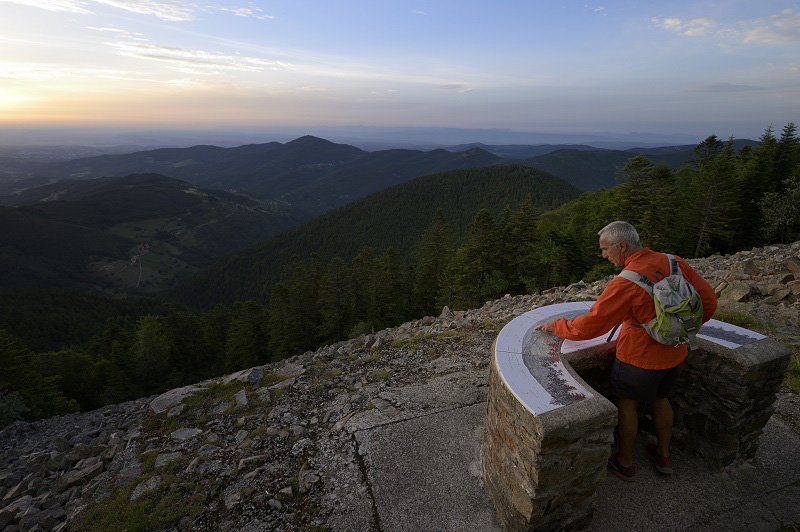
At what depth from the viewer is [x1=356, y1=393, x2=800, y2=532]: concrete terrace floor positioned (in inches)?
153

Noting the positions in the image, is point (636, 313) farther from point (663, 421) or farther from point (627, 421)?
point (663, 421)

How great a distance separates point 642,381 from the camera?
3811mm

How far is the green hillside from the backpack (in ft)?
375

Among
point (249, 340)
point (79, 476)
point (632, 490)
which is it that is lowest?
point (249, 340)

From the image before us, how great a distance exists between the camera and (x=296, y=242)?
13475 centimetres

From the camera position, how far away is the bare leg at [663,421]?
4141 mm

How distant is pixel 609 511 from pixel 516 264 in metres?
25.3

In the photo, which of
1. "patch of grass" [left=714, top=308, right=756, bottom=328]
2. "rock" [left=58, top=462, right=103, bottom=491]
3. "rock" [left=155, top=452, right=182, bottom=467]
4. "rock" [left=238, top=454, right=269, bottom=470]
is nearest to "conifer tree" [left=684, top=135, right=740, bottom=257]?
"patch of grass" [left=714, top=308, right=756, bottom=328]

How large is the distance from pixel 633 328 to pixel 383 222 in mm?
135127

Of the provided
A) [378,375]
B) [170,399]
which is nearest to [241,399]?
[170,399]

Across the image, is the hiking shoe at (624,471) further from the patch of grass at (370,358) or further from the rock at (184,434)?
the rock at (184,434)

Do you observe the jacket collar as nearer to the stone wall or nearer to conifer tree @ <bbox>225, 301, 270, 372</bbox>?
the stone wall

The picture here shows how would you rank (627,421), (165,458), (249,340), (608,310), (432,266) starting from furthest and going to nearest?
(249,340)
(432,266)
(165,458)
(627,421)
(608,310)

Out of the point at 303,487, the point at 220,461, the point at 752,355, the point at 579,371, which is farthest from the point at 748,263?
the point at 220,461
